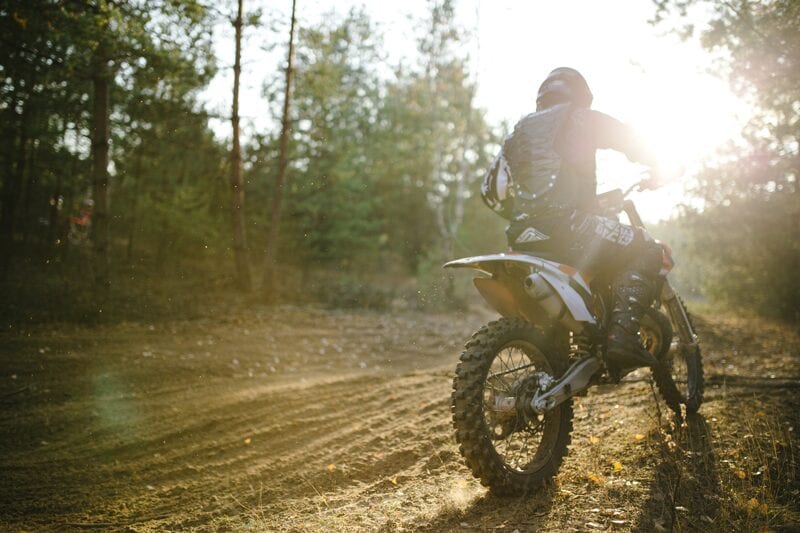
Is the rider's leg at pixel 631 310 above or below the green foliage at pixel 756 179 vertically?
below

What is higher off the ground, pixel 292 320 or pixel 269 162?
pixel 269 162

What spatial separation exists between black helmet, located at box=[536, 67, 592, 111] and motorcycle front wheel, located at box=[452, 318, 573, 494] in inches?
60.7

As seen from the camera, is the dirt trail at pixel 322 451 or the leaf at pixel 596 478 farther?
the leaf at pixel 596 478

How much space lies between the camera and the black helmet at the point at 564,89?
361 centimetres

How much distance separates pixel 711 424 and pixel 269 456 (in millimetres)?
3400

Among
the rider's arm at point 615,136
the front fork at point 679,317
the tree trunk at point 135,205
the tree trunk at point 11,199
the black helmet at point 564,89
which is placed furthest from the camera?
the tree trunk at point 135,205

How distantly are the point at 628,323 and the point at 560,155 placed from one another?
3.79 ft

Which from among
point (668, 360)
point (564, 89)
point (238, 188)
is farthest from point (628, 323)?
point (238, 188)

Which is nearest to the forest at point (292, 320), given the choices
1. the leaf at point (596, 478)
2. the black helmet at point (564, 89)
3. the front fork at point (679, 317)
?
the leaf at point (596, 478)

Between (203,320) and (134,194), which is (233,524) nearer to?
(203,320)

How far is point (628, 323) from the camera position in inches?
134

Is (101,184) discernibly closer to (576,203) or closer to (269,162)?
(269,162)

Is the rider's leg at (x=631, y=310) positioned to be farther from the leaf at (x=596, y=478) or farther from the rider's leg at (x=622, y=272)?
the leaf at (x=596, y=478)

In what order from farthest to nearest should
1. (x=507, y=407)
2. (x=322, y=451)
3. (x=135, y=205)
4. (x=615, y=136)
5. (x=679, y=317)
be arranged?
(x=135, y=205)
(x=679, y=317)
(x=322, y=451)
(x=615, y=136)
(x=507, y=407)
